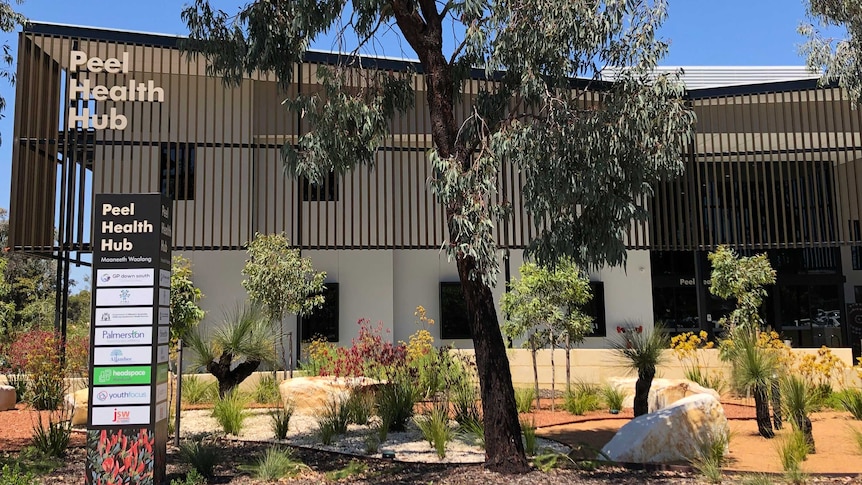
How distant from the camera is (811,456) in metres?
7.99

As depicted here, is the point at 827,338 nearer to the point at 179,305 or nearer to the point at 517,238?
the point at 517,238

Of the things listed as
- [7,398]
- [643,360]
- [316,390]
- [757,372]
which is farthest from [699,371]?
[7,398]

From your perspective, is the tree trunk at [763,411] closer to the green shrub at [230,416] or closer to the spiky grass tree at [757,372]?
the spiky grass tree at [757,372]

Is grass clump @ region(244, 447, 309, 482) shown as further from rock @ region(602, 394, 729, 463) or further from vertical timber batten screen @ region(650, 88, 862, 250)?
vertical timber batten screen @ region(650, 88, 862, 250)

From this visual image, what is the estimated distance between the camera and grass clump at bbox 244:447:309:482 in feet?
23.5

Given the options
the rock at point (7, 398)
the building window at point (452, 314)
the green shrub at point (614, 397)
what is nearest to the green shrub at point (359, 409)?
the green shrub at point (614, 397)

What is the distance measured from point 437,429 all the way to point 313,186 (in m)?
10.3

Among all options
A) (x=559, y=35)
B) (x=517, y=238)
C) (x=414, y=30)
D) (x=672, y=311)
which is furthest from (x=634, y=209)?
(x=672, y=311)

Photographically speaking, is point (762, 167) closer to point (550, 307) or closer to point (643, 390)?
point (550, 307)

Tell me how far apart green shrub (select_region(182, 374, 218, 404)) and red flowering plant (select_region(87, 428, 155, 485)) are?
6.10 m

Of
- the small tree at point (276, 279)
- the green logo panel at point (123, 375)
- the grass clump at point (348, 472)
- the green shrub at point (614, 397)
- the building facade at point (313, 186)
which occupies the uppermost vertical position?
the building facade at point (313, 186)

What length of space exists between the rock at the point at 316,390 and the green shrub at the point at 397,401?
471 mm

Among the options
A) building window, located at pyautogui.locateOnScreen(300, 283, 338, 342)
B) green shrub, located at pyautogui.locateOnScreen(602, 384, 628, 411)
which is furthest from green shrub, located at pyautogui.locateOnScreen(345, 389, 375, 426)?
building window, located at pyautogui.locateOnScreen(300, 283, 338, 342)

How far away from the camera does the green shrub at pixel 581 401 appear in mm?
11602
